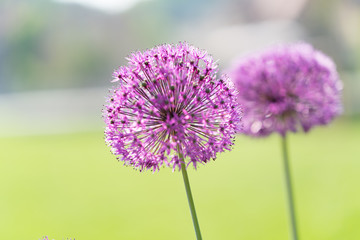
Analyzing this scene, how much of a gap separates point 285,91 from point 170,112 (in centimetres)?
109

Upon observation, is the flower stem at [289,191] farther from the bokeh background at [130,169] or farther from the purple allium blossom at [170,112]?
the purple allium blossom at [170,112]

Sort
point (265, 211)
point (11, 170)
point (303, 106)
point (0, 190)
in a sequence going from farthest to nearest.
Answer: point (11, 170)
point (0, 190)
point (265, 211)
point (303, 106)

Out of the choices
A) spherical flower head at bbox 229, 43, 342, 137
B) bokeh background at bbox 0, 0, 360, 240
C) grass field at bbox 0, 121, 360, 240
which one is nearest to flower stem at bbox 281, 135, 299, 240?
spherical flower head at bbox 229, 43, 342, 137

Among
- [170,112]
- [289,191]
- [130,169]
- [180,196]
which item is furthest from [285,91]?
[130,169]

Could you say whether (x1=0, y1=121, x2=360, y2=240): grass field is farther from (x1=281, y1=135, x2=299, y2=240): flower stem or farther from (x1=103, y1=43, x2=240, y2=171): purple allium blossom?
(x1=103, y1=43, x2=240, y2=171): purple allium blossom

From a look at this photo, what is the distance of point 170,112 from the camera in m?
1.52

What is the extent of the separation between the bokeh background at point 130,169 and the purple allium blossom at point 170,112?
1.30 m

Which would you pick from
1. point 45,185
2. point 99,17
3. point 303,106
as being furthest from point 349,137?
point 99,17

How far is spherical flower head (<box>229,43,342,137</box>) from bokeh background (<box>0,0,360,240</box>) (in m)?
0.22

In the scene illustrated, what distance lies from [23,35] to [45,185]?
16743 mm

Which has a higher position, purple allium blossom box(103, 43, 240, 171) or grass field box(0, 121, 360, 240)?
purple allium blossom box(103, 43, 240, 171)

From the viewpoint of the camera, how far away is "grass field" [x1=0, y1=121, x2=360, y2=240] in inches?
230

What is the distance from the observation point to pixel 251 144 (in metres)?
13.1

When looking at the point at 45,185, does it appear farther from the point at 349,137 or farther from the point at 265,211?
the point at 349,137
